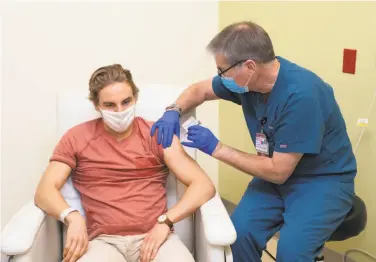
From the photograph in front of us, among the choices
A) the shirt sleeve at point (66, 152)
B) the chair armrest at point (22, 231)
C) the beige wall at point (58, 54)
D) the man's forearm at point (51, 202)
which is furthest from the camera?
the beige wall at point (58, 54)

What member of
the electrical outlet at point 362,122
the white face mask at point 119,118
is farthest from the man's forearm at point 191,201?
the electrical outlet at point 362,122

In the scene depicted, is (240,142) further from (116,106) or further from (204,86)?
(116,106)

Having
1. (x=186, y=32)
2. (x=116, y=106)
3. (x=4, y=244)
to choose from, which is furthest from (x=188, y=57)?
(x=4, y=244)

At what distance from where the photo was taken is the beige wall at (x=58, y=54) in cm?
250

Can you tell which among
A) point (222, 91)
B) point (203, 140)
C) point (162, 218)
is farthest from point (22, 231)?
point (222, 91)

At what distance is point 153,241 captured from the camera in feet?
5.92

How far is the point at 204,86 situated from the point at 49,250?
34.8 inches

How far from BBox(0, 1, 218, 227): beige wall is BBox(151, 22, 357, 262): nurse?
2.81 feet

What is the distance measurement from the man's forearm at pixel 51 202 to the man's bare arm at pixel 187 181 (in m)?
0.40

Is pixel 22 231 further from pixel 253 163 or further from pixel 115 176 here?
pixel 253 163

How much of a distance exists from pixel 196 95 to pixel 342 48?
0.68 metres

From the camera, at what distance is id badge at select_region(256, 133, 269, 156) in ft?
6.08

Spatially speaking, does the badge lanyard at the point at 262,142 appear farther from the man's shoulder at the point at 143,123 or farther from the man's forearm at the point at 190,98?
the man's shoulder at the point at 143,123

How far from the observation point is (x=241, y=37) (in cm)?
169
